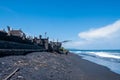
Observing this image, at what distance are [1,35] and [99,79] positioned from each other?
39.0ft

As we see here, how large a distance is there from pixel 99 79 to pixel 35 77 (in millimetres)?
6406

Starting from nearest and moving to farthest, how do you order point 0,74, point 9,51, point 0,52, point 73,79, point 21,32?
point 0,74 → point 73,79 → point 0,52 → point 9,51 → point 21,32

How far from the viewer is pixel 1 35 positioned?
80.1 feet

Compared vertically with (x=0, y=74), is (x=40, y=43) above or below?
above

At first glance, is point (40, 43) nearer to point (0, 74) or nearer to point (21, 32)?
point (21, 32)

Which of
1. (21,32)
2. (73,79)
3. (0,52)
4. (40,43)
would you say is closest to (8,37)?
(0,52)

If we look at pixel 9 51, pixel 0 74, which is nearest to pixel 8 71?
pixel 0 74

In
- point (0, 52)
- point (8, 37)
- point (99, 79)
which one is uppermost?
point (8, 37)

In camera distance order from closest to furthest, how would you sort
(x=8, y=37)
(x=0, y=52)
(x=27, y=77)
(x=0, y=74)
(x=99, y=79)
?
1. (x=0, y=74)
2. (x=27, y=77)
3. (x=99, y=79)
4. (x=0, y=52)
5. (x=8, y=37)

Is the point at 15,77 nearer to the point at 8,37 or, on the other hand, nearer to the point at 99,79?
the point at 99,79

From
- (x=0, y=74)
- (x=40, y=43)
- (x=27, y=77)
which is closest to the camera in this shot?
(x=0, y=74)

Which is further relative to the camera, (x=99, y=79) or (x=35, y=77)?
(x=99, y=79)

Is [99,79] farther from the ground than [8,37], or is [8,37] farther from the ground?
[8,37]

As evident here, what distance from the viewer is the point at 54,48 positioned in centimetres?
6009
